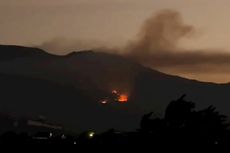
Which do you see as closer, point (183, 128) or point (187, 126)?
point (183, 128)

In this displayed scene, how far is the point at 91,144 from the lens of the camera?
3422 centimetres

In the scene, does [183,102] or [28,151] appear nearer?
[183,102]

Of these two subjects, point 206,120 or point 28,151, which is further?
point 28,151

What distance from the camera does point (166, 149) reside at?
30.9m

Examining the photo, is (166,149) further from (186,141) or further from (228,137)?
(228,137)

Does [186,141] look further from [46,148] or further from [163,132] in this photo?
[46,148]

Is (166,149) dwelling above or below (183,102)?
below

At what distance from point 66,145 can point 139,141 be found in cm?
431

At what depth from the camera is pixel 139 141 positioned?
32.5 meters

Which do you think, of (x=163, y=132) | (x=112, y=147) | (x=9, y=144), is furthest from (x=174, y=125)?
(x=9, y=144)

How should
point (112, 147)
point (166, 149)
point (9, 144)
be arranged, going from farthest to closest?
point (9, 144) < point (112, 147) < point (166, 149)

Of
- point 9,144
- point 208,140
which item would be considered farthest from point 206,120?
point 9,144

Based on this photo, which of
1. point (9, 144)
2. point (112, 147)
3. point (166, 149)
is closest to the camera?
point (166, 149)

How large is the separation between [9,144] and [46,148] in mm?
2640
